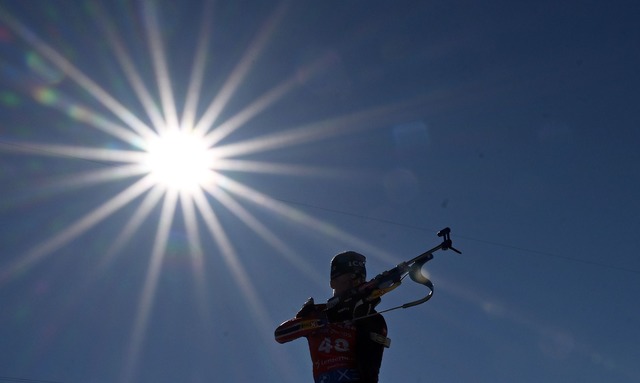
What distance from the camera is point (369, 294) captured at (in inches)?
189

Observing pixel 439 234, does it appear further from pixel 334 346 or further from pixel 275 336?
pixel 275 336

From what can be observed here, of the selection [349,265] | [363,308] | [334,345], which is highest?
[349,265]

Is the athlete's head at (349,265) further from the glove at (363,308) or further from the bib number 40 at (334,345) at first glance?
the bib number 40 at (334,345)

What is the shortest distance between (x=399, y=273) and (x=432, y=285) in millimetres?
319

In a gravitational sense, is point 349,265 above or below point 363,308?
above

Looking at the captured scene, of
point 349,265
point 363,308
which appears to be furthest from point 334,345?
point 349,265

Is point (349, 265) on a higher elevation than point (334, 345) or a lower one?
higher

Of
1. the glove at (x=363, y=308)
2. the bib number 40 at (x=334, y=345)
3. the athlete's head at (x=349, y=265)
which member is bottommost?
the bib number 40 at (x=334, y=345)

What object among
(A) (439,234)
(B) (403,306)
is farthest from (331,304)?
(A) (439,234)

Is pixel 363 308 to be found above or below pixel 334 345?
above

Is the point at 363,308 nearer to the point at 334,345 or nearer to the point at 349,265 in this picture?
the point at 334,345

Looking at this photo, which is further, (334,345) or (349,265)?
(349,265)

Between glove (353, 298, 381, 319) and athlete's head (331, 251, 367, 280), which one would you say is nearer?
glove (353, 298, 381, 319)

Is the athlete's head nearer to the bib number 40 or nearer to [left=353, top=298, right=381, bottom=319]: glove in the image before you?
[left=353, top=298, right=381, bottom=319]: glove
